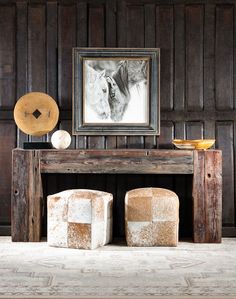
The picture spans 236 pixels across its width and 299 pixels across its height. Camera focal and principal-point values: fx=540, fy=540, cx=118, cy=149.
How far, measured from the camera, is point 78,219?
4.66 m

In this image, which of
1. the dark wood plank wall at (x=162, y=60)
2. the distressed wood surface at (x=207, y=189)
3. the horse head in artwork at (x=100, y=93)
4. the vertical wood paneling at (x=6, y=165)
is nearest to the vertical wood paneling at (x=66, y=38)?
the dark wood plank wall at (x=162, y=60)

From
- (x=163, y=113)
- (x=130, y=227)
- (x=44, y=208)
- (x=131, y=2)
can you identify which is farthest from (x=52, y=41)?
(x=130, y=227)

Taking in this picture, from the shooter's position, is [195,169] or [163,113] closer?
[195,169]

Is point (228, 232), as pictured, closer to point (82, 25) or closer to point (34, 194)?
point (34, 194)

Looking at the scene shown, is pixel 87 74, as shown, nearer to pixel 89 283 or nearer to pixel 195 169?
pixel 195 169

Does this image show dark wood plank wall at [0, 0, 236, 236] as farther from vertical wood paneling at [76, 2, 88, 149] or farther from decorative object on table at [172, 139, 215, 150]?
decorative object on table at [172, 139, 215, 150]

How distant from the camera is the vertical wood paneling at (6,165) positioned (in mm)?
5500

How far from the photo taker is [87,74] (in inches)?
215

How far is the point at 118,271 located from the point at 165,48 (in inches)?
102

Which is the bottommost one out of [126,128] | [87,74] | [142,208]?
[142,208]

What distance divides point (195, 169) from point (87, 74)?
1474 millimetres

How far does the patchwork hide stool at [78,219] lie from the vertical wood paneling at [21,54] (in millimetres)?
1002

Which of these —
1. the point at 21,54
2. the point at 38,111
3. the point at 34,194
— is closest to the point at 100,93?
the point at 38,111

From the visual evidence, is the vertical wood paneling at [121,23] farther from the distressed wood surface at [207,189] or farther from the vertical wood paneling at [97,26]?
the distressed wood surface at [207,189]
